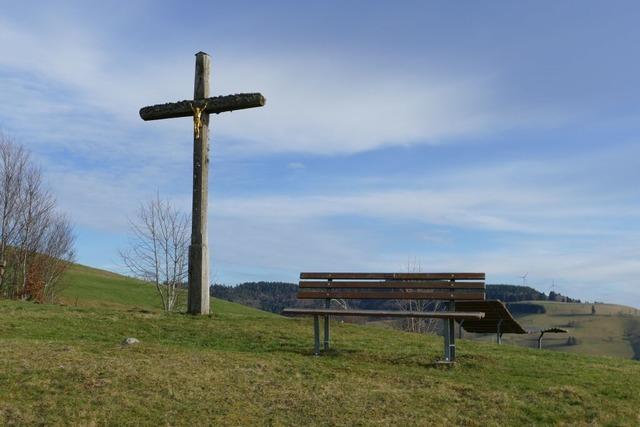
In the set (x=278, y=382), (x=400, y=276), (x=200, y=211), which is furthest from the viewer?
(x=200, y=211)

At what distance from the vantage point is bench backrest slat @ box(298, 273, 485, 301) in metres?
9.73

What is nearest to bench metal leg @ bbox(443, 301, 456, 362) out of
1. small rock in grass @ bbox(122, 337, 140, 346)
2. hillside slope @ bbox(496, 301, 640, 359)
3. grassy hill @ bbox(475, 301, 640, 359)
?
small rock in grass @ bbox(122, 337, 140, 346)

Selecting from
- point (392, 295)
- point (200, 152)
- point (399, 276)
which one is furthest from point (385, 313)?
point (200, 152)

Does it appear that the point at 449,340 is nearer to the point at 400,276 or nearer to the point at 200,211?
the point at 400,276

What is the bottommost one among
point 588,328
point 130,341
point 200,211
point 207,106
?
point 588,328

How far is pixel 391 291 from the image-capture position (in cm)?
1014

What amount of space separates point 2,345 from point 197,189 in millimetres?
5617

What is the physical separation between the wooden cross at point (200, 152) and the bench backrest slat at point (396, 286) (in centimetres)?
366

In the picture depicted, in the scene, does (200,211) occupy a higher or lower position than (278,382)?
higher

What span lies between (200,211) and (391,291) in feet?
17.9

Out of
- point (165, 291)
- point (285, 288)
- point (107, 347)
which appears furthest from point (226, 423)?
point (285, 288)

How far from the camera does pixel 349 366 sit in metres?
8.88

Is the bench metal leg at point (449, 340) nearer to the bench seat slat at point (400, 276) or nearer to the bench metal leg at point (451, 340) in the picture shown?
the bench metal leg at point (451, 340)

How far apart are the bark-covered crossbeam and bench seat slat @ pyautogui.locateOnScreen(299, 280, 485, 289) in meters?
4.65
